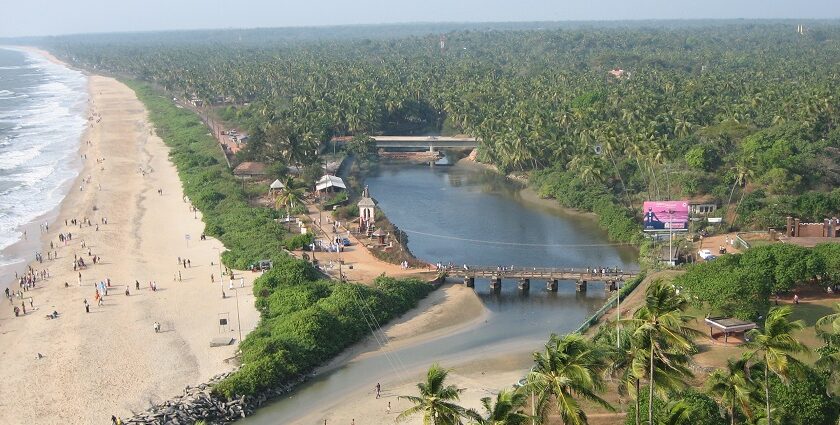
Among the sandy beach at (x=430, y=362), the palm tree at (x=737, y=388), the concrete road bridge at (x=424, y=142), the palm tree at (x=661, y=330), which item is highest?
the palm tree at (x=661, y=330)

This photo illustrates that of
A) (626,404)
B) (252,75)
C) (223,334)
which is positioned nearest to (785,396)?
(626,404)

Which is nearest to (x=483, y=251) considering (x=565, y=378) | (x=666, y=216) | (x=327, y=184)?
(x=666, y=216)

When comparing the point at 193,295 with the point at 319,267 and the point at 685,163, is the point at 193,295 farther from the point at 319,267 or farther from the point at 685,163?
the point at 685,163

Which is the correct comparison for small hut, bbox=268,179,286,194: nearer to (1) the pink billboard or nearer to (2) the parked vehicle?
(1) the pink billboard

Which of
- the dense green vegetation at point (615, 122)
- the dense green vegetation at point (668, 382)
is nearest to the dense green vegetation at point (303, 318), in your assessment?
the dense green vegetation at point (668, 382)

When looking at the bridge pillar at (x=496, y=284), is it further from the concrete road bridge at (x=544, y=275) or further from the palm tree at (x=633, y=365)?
the palm tree at (x=633, y=365)
